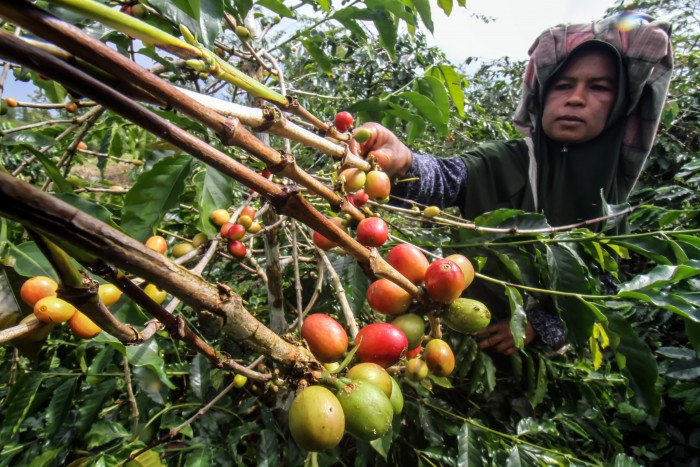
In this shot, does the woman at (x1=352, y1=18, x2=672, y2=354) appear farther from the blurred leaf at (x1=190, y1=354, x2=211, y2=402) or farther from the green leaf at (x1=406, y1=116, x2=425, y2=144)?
the blurred leaf at (x1=190, y1=354, x2=211, y2=402)

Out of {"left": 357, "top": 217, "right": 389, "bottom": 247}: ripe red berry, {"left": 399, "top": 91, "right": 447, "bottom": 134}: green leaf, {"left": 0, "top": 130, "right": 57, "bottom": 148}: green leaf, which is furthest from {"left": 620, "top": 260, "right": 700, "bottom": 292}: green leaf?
{"left": 0, "top": 130, "right": 57, "bottom": 148}: green leaf

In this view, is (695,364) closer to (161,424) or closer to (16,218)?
(161,424)

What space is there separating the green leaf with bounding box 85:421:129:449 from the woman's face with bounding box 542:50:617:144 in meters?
2.56

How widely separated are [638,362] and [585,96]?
5.18 ft

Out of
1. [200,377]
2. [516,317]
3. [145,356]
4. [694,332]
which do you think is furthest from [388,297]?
[200,377]

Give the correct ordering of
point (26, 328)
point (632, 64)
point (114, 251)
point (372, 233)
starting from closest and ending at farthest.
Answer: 1. point (114, 251)
2. point (26, 328)
3. point (372, 233)
4. point (632, 64)

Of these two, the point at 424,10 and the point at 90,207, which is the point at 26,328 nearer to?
the point at 90,207

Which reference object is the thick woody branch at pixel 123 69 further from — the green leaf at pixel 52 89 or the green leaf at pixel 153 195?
the green leaf at pixel 52 89

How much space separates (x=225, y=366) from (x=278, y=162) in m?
0.36

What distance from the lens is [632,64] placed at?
6.08 ft

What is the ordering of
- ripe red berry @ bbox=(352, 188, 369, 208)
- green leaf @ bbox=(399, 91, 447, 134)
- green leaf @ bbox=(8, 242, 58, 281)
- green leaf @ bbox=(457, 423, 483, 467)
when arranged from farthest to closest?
green leaf @ bbox=(399, 91, 447, 134)
green leaf @ bbox=(457, 423, 483, 467)
ripe red berry @ bbox=(352, 188, 369, 208)
green leaf @ bbox=(8, 242, 58, 281)

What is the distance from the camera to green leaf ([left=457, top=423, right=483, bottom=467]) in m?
1.19

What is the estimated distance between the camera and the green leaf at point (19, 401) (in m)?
1.09

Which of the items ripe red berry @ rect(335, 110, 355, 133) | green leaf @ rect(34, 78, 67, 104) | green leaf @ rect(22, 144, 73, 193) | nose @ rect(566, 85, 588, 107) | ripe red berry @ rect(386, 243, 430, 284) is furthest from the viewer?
nose @ rect(566, 85, 588, 107)
